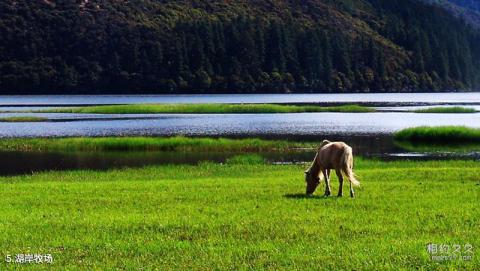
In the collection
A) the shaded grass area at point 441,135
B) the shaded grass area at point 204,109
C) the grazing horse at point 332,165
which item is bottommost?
the shaded grass area at point 204,109

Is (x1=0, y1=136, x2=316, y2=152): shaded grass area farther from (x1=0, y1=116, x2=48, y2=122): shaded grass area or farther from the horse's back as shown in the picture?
(x1=0, y1=116, x2=48, y2=122): shaded grass area

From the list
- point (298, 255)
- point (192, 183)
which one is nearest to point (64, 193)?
point (192, 183)

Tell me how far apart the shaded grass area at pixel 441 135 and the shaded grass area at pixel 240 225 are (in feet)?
132

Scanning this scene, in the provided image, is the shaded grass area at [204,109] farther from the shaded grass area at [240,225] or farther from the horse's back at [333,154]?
the horse's back at [333,154]

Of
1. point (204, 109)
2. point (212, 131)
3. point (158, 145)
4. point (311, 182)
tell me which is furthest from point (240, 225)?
point (204, 109)

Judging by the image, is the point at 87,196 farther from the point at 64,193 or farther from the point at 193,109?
the point at 193,109

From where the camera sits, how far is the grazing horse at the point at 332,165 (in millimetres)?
25750

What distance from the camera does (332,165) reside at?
26.4 meters

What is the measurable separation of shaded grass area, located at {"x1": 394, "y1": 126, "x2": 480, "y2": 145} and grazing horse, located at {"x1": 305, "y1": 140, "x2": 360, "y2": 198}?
45.7 metres

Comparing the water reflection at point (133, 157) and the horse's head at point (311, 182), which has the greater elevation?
the horse's head at point (311, 182)

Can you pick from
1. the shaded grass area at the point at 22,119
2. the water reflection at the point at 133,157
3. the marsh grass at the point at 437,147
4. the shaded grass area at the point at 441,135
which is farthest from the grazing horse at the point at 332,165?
the shaded grass area at the point at 22,119

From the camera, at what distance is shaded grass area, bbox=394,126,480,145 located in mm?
70188

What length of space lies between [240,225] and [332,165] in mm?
7549

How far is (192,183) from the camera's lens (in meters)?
33.0
